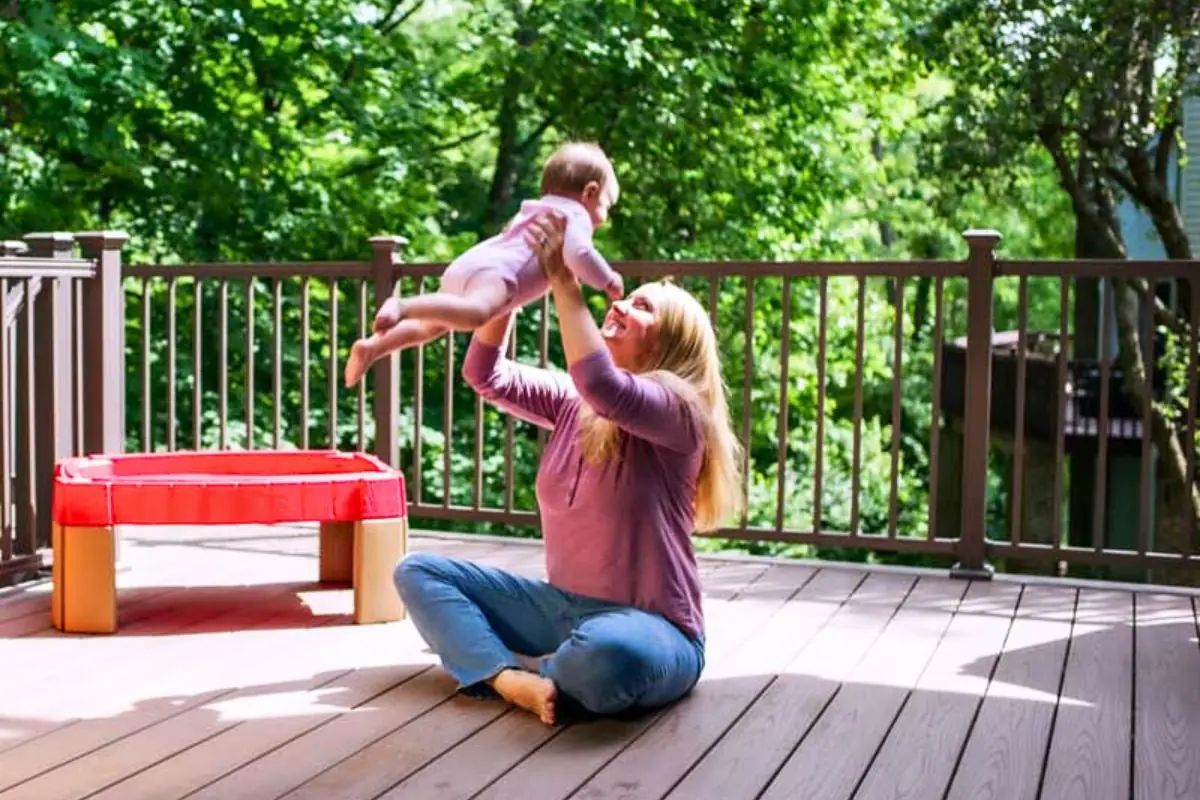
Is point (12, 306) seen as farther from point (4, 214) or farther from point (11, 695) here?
point (4, 214)

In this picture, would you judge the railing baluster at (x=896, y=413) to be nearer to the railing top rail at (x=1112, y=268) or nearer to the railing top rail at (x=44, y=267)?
the railing top rail at (x=1112, y=268)

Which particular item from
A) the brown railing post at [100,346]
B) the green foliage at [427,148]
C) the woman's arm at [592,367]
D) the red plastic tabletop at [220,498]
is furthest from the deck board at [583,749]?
the green foliage at [427,148]

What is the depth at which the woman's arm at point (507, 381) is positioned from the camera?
3.36 m

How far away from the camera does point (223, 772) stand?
2.71 m

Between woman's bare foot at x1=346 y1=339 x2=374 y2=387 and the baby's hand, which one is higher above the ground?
the baby's hand

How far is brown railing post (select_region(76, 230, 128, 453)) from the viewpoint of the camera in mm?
4789

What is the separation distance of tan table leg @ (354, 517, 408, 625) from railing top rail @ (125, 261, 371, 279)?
5.40 ft

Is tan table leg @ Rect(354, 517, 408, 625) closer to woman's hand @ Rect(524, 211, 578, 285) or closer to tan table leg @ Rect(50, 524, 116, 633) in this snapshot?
tan table leg @ Rect(50, 524, 116, 633)

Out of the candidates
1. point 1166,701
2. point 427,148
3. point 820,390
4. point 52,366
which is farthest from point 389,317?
point 427,148

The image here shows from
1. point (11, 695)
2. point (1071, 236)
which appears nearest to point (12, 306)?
point (11, 695)

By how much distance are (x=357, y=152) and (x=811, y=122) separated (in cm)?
392

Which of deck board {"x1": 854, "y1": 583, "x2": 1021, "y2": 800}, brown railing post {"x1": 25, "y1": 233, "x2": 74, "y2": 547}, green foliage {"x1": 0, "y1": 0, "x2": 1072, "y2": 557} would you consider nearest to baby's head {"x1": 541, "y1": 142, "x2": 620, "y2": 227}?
deck board {"x1": 854, "y1": 583, "x2": 1021, "y2": 800}

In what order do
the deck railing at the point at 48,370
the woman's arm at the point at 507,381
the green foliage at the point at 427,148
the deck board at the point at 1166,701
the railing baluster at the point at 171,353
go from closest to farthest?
the deck board at the point at 1166,701, the woman's arm at the point at 507,381, the deck railing at the point at 48,370, the railing baluster at the point at 171,353, the green foliage at the point at 427,148

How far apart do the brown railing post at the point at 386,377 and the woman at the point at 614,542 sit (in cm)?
221
